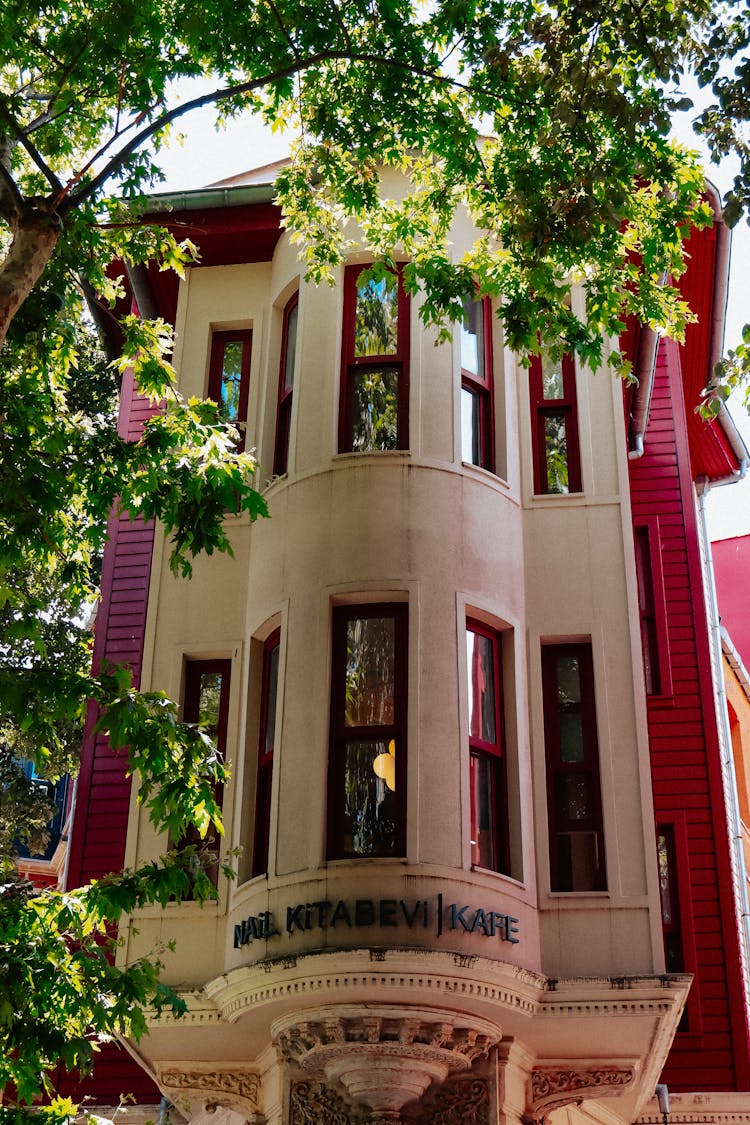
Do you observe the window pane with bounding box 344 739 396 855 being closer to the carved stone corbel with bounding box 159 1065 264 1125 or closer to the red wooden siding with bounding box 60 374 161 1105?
the carved stone corbel with bounding box 159 1065 264 1125

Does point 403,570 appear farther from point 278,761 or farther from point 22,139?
point 22,139

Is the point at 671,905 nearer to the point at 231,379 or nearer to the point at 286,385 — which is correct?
the point at 286,385

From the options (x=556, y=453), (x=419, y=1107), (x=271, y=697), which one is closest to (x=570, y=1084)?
(x=419, y=1107)

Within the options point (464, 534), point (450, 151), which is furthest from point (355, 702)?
point (450, 151)

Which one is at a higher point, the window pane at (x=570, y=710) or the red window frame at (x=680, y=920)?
the window pane at (x=570, y=710)

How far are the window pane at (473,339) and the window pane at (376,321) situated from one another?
786mm

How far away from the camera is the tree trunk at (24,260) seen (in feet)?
36.1

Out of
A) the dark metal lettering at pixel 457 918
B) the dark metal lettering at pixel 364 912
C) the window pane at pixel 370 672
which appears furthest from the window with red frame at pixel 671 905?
the dark metal lettering at pixel 364 912

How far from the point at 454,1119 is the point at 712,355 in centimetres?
1295

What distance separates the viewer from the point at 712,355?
21391 millimetres

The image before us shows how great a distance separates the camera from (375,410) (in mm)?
15016

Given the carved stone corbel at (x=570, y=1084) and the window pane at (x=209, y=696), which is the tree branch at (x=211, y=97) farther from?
the carved stone corbel at (x=570, y=1084)

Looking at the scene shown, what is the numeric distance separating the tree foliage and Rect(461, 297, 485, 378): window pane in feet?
5.57

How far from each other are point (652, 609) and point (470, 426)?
15.3 ft
